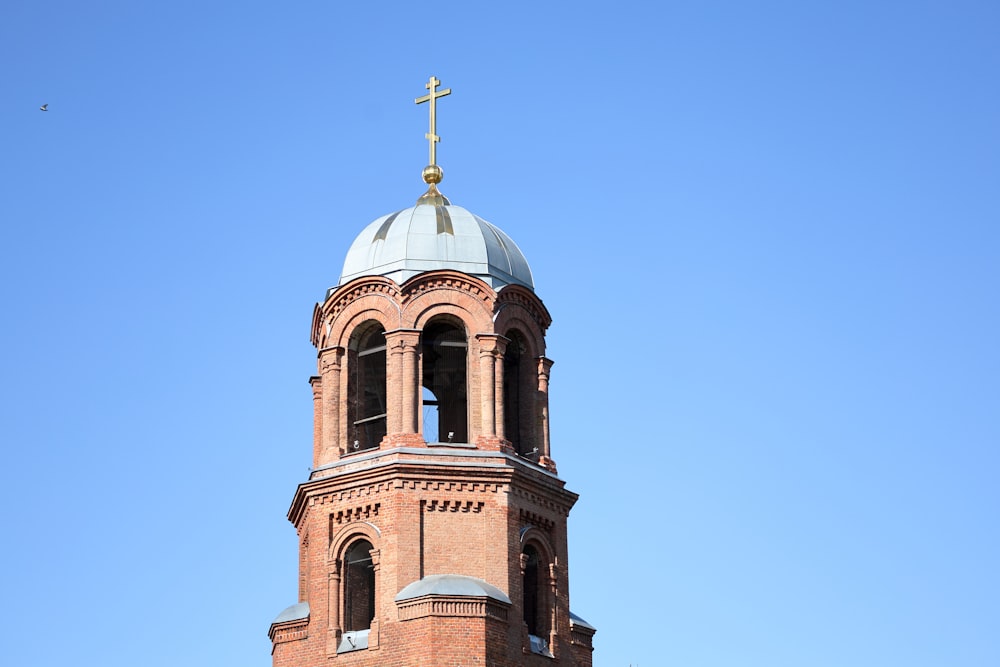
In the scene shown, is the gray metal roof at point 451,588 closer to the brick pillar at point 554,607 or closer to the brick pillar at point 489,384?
the brick pillar at point 554,607

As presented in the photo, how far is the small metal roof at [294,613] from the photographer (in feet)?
167

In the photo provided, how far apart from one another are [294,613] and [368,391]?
19.8 feet

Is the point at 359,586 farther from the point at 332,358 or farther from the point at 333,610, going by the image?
the point at 332,358

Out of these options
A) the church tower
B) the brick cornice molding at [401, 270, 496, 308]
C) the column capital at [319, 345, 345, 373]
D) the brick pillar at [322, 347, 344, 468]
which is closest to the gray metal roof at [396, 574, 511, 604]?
the church tower

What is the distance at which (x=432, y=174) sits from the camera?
5509 centimetres

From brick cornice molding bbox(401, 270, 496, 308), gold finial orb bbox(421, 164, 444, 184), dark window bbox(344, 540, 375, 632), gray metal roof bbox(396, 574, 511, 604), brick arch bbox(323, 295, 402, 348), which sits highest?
gold finial orb bbox(421, 164, 444, 184)

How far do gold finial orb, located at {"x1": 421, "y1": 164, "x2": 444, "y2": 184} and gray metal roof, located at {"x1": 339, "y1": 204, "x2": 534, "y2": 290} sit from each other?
1.14 meters

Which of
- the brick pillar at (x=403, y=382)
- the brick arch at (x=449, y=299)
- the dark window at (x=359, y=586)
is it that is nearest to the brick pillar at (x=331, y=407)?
A: the brick pillar at (x=403, y=382)

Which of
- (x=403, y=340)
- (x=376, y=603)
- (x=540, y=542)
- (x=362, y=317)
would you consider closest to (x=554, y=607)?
(x=540, y=542)

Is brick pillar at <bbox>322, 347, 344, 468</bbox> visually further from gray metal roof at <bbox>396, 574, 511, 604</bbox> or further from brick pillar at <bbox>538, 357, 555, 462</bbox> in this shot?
brick pillar at <bbox>538, 357, 555, 462</bbox>

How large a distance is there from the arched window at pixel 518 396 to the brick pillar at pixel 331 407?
13.2 feet

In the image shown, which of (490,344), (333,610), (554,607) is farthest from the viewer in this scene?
(490,344)

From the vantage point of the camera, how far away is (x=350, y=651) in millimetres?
49438

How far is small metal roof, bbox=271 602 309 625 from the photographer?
167 ft
